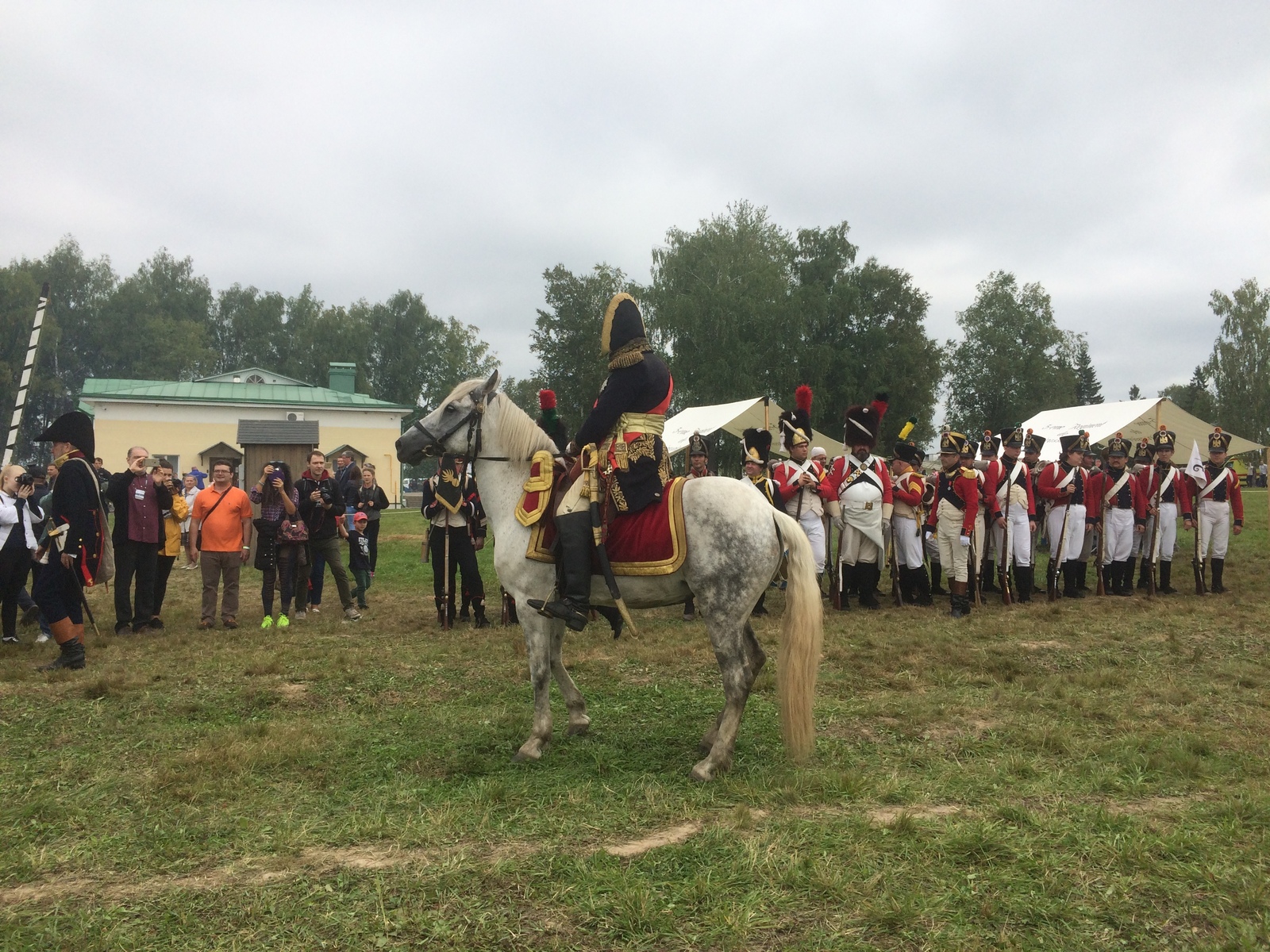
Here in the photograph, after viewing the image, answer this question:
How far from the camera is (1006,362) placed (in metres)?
63.5

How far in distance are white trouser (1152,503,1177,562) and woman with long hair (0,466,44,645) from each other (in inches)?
604

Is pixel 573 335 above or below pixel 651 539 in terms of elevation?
above

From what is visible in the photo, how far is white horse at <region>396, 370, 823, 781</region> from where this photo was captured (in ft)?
17.9

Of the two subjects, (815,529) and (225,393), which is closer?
(815,529)

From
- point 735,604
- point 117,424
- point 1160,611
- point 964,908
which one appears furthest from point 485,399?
point 117,424

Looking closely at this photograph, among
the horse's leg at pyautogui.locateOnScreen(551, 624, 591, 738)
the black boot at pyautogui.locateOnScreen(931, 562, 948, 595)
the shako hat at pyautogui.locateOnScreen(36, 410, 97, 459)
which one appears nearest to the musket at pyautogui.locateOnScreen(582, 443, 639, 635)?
the horse's leg at pyautogui.locateOnScreen(551, 624, 591, 738)

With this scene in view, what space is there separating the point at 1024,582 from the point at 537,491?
932 centimetres

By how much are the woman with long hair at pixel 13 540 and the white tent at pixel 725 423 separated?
1384cm

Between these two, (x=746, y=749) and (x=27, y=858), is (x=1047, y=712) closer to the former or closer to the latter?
(x=746, y=749)

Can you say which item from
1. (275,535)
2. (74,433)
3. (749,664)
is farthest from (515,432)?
(275,535)

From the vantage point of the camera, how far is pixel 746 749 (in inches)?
233

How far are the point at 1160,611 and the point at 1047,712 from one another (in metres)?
5.90

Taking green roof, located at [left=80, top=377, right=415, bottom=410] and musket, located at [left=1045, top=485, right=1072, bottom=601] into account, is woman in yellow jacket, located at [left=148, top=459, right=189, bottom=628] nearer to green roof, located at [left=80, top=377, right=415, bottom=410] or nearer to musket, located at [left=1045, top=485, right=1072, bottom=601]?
musket, located at [left=1045, top=485, right=1072, bottom=601]

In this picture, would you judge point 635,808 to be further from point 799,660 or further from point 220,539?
point 220,539
